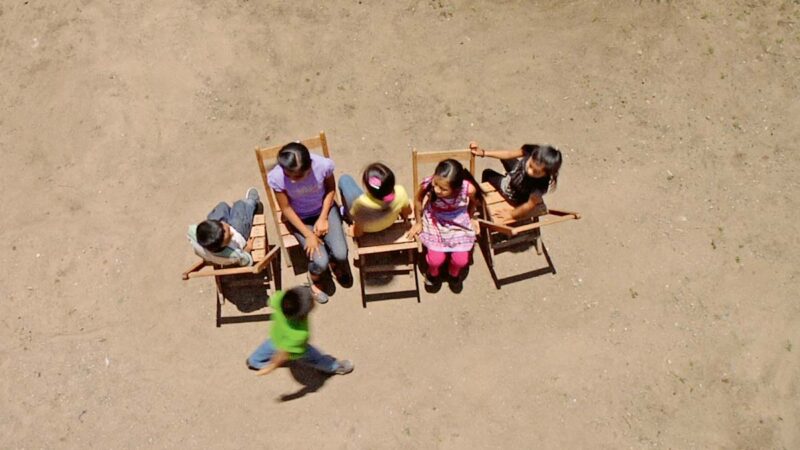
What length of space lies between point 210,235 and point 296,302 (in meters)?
1.15

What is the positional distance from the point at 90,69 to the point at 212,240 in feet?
12.8

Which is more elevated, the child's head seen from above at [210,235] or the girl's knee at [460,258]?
the child's head seen from above at [210,235]

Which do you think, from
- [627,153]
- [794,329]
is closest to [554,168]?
[627,153]

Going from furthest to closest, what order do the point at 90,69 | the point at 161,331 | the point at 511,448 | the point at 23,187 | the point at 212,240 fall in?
1. the point at 90,69
2. the point at 23,187
3. the point at 161,331
4. the point at 511,448
5. the point at 212,240

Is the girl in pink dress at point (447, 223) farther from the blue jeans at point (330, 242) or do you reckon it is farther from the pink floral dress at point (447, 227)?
the blue jeans at point (330, 242)

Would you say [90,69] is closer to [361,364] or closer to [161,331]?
[161,331]

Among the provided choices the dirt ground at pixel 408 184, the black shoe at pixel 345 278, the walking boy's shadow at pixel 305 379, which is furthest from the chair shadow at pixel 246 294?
the black shoe at pixel 345 278

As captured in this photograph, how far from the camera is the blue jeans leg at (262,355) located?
545 cm

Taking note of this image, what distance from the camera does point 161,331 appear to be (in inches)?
233

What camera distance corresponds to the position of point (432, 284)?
6102 mm

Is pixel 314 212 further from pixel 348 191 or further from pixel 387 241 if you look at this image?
pixel 387 241

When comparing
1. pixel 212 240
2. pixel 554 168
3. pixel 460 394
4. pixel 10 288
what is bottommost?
pixel 460 394

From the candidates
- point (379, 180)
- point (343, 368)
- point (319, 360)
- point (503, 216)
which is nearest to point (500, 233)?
point (503, 216)

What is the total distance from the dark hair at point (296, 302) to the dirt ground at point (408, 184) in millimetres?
1619
